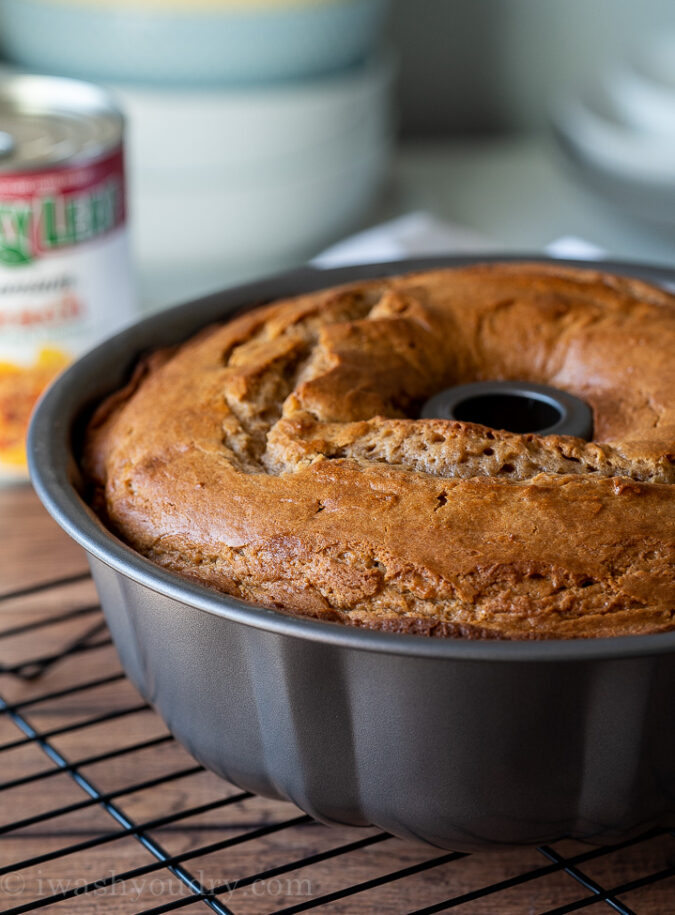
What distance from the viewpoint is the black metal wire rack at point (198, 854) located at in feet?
2.60

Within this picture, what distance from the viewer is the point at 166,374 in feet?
3.20

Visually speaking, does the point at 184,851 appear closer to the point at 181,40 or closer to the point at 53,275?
the point at 53,275

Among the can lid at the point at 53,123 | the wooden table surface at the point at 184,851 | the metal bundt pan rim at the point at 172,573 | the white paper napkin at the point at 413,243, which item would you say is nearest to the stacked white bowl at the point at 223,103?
the white paper napkin at the point at 413,243

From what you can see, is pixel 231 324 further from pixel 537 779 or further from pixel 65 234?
pixel 537 779

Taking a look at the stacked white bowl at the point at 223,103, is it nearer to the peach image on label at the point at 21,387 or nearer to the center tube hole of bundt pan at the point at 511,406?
the peach image on label at the point at 21,387

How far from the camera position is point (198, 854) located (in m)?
0.78

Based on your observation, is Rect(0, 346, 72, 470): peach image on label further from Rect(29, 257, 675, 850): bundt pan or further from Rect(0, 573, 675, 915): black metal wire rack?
Rect(29, 257, 675, 850): bundt pan

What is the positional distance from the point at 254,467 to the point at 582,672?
30cm

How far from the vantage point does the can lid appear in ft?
4.00

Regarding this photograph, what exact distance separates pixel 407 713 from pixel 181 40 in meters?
1.22

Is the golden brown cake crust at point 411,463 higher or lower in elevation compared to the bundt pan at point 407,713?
higher

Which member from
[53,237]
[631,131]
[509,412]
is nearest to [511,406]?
[509,412]

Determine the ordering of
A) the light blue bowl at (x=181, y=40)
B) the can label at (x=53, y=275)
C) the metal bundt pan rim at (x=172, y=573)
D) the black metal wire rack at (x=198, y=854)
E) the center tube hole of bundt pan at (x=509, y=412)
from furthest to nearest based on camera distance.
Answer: the light blue bowl at (x=181, y=40) → the can label at (x=53, y=275) → the center tube hole of bundt pan at (x=509, y=412) → the black metal wire rack at (x=198, y=854) → the metal bundt pan rim at (x=172, y=573)

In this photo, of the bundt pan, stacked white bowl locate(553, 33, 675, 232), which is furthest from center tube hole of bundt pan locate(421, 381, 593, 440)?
stacked white bowl locate(553, 33, 675, 232)
